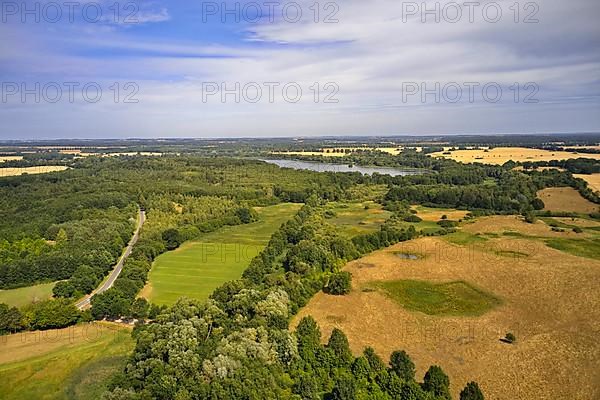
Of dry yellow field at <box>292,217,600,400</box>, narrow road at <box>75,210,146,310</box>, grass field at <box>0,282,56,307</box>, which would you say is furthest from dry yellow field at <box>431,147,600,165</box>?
grass field at <box>0,282,56,307</box>

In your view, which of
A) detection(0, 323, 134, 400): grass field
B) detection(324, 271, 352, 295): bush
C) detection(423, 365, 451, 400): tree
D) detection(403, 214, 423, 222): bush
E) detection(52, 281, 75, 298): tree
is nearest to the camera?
detection(423, 365, 451, 400): tree

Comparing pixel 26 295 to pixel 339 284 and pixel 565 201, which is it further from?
pixel 565 201

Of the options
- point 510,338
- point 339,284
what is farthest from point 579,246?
point 339,284

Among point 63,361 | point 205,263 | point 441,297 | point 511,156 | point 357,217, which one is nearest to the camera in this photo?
point 63,361

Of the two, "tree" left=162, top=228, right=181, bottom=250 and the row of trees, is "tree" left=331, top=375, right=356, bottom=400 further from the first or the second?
"tree" left=162, top=228, right=181, bottom=250

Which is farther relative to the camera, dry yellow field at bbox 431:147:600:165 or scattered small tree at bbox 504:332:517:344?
dry yellow field at bbox 431:147:600:165

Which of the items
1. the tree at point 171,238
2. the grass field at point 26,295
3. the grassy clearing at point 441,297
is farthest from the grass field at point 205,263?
the grassy clearing at point 441,297

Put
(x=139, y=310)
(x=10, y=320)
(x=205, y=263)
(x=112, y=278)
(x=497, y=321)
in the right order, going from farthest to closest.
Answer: (x=205, y=263) < (x=112, y=278) < (x=139, y=310) < (x=497, y=321) < (x=10, y=320)
